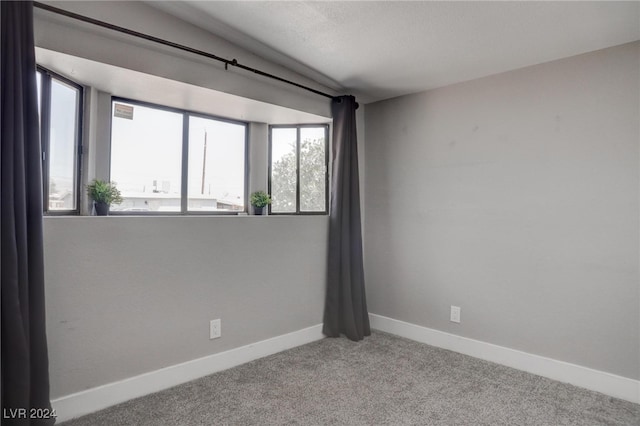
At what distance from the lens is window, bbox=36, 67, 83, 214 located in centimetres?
191

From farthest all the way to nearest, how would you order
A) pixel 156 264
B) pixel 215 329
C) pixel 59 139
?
pixel 215 329 → pixel 156 264 → pixel 59 139

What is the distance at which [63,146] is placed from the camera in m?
2.07

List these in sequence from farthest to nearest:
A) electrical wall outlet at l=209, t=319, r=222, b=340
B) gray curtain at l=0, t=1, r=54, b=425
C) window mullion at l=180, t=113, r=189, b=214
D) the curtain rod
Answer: window mullion at l=180, t=113, r=189, b=214, electrical wall outlet at l=209, t=319, r=222, b=340, the curtain rod, gray curtain at l=0, t=1, r=54, b=425

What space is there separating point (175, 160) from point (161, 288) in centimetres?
105

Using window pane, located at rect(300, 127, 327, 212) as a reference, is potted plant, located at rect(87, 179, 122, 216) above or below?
below

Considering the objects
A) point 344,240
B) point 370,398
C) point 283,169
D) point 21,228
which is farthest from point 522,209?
point 21,228

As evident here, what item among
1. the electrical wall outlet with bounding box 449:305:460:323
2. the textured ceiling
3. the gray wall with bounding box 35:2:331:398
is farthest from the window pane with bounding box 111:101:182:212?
the electrical wall outlet with bounding box 449:305:460:323

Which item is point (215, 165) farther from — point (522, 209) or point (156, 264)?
point (522, 209)

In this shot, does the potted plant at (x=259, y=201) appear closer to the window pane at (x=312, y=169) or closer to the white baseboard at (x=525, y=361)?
the window pane at (x=312, y=169)

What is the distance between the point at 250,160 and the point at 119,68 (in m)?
1.33

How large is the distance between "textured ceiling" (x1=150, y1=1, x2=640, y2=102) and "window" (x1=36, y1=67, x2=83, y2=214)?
730 mm

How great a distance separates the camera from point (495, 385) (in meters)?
2.27

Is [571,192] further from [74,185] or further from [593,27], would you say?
[74,185]

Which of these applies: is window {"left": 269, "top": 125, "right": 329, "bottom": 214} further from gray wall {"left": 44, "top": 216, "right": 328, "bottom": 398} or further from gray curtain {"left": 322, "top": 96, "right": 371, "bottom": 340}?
gray wall {"left": 44, "top": 216, "right": 328, "bottom": 398}
